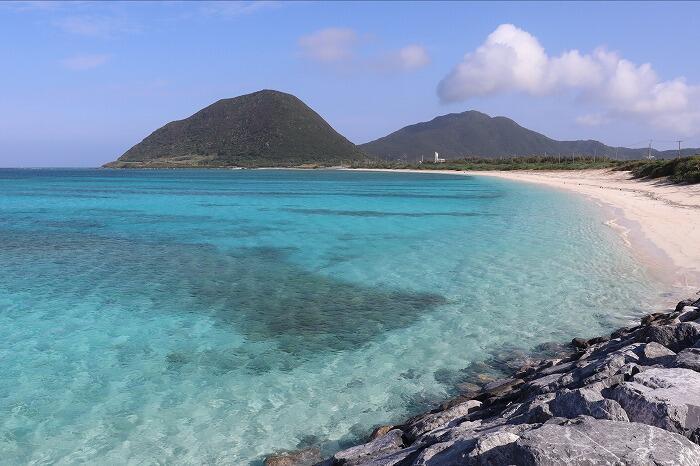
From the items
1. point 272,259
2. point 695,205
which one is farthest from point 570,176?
point 272,259

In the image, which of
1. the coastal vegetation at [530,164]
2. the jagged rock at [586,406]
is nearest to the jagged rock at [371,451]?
the jagged rock at [586,406]

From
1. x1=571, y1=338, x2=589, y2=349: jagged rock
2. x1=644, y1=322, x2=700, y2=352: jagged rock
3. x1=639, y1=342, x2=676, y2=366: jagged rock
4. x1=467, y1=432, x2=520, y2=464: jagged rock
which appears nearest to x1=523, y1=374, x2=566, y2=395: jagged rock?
x1=639, y1=342, x2=676, y2=366: jagged rock

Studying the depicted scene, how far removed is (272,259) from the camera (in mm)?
18328

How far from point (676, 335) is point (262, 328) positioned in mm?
7313

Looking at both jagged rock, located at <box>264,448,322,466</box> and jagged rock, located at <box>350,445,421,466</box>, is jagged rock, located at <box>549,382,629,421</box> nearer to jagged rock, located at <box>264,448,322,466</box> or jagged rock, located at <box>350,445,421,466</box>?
jagged rock, located at <box>350,445,421,466</box>

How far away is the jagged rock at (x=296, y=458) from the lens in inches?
242

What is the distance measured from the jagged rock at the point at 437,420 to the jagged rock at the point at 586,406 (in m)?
1.66

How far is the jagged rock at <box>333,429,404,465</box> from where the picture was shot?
5.56 meters

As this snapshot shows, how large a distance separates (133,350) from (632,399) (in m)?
8.41

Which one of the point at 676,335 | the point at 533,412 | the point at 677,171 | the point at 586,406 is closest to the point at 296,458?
the point at 533,412

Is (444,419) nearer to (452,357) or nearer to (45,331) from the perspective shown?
(452,357)

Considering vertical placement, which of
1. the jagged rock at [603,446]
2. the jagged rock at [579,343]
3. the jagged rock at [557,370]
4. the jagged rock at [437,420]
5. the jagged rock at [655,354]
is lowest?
the jagged rock at [579,343]

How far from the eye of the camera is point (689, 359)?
206 inches

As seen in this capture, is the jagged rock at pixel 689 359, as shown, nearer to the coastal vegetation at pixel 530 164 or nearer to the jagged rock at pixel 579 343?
the jagged rock at pixel 579 343
